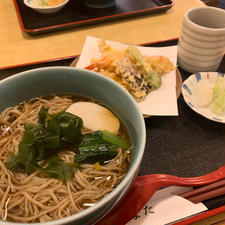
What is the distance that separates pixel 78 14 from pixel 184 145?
52.8 inches

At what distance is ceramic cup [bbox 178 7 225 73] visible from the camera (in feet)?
4.58

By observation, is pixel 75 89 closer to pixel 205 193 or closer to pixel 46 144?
pixel 46 144

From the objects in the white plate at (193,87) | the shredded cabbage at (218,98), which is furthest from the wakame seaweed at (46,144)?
the shredded cabbage at (218,98)

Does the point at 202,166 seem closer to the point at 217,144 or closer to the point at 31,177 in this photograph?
the point at 217,144

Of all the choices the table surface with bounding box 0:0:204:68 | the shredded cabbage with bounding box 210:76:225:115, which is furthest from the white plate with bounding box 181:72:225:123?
the table surface with bounding box 0:0:204:68

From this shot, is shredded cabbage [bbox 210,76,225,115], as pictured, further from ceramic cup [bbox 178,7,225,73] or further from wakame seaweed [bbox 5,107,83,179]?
wakame seaweed [bbox 5,107,83,179]

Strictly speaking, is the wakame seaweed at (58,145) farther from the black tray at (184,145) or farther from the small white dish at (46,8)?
the small white dish at (46,8)

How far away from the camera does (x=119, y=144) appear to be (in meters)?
0.88

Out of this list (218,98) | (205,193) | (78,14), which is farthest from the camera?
(78,14)

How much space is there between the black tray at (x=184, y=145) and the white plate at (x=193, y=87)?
0.10 feet

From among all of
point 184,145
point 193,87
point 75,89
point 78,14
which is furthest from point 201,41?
point 78,14

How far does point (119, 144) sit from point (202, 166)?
0.43m

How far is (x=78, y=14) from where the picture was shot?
76.6 inches

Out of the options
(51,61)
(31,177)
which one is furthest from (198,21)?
(31,177)
